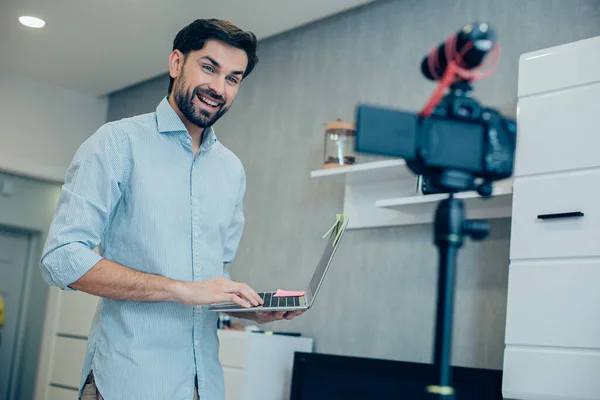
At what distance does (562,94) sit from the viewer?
222cm

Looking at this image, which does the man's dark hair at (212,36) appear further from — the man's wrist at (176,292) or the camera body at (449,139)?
the camera body at (449,139)

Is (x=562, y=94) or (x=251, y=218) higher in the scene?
(x=562, y=94)

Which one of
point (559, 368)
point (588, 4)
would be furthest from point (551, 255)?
point (588, 4)

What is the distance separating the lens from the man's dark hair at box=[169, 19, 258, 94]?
1.67 meters

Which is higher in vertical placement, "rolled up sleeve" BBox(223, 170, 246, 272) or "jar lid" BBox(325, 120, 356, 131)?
"jar lid" BBox(325, 120, 356, 131)

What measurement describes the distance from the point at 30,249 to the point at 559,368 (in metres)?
4.40

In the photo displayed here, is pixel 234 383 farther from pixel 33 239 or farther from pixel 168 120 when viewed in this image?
pixel 33 239

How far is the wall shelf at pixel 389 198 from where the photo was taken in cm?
274

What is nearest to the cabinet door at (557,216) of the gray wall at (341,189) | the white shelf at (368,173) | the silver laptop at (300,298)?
the gray wall at (341,189)

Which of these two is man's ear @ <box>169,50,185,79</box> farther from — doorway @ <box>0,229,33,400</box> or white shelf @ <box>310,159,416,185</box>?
doorway @ <box>0,229,33,400</box>

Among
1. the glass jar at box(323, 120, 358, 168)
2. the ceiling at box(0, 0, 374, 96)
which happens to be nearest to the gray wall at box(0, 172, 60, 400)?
the ceiling at box(0, 0, 374, 96)

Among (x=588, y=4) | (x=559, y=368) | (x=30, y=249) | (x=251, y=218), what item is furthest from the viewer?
(x=30, y=249)

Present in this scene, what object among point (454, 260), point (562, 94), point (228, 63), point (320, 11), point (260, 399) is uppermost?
point (320, 11)

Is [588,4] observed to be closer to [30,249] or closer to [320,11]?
[320,11]
